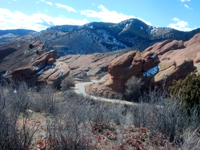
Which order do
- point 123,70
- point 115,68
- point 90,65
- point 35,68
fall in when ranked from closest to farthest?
point 123,70, point 115,68, point 35,68, point 90,65

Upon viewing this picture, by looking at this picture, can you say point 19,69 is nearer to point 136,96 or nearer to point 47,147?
point 136,96

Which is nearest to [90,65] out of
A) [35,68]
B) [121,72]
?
[35,68]

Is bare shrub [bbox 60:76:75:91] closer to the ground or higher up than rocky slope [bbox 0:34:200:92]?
closer to the ground

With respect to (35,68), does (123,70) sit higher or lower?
higher

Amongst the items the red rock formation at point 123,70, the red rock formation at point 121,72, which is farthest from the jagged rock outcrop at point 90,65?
the red rock formation at point 123,70

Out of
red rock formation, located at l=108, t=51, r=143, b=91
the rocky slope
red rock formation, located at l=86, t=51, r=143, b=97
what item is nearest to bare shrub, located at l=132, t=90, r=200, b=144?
the rocky slope

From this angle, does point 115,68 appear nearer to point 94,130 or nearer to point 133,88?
point 133,88

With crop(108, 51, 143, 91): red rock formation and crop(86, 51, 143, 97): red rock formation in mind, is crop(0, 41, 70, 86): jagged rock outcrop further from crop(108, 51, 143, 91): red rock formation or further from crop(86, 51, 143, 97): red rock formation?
crop(108, 51, 143, 91): red rock formation

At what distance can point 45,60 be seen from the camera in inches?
1167

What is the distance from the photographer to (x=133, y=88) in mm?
20844

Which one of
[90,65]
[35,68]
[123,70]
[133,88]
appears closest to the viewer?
[133,88]

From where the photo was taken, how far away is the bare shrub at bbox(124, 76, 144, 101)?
2080 cm

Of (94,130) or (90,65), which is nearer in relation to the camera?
(94,130)

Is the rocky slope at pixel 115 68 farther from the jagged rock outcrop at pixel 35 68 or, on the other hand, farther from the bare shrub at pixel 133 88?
the bare shrub at pixel 133 88
